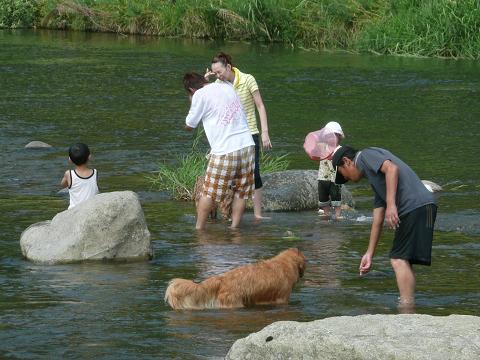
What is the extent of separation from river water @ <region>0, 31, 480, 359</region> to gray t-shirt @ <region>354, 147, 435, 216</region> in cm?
82

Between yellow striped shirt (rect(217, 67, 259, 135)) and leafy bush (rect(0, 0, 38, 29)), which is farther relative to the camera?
leafy bush (rect(0, 0, 38, 29))

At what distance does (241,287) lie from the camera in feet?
26.6

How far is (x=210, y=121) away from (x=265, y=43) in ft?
77.2

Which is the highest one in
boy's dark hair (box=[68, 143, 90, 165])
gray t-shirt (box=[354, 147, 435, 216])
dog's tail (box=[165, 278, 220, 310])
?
gray t-shirt (box=[354, 147, 435, 216])

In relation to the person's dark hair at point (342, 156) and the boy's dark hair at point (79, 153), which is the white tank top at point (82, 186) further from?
the person's dark hair at point (342, 156)

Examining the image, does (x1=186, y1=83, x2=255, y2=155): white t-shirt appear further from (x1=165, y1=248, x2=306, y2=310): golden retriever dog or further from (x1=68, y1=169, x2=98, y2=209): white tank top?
(x1=165, y1=248, x2=306, y2=310): golden retriever dog

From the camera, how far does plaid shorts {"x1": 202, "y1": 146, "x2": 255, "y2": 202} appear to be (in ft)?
35.3

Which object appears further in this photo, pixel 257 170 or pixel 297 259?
pixel 257 170

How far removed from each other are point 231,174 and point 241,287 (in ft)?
9.32

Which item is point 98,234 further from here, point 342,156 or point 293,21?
point 293,21

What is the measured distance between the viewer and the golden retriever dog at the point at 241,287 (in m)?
8.06

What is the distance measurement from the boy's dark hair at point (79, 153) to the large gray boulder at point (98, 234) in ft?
1.79

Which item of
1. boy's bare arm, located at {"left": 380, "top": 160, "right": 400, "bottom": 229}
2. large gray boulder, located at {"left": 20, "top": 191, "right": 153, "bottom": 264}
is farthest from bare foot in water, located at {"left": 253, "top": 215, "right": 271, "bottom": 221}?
Result: boy's bare arm, located at {"left": 380, "top": 160, "right": 400, "bottom": 229}

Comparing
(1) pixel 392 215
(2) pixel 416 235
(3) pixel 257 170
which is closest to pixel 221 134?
(3) pixel 257 170
